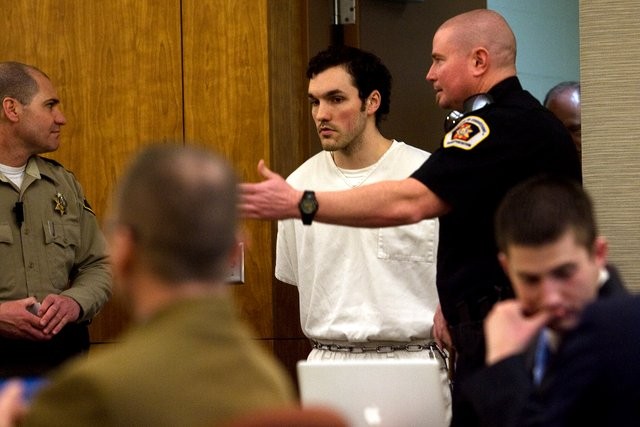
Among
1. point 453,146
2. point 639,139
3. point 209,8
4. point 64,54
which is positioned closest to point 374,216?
point 453,146

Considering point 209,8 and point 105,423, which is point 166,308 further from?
point 209,8

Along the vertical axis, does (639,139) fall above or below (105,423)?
above

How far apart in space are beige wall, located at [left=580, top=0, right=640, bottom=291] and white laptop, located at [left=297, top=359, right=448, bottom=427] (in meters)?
1.33

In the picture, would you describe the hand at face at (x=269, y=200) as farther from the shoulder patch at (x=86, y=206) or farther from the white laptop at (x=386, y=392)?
the shoulder patch at (x=86, y=206)

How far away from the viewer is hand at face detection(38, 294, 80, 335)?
4461mm

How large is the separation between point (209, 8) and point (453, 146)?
6.14 ft

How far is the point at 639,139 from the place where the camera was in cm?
371

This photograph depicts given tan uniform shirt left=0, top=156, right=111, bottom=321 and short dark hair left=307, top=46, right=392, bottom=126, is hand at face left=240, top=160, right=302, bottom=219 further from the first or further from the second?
tan uniform shirt left=0, top=156, right=111, bottom=321

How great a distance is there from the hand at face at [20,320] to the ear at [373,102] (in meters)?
1.40

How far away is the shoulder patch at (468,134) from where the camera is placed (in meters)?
3.35

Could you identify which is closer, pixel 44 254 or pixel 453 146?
pixel 453 146

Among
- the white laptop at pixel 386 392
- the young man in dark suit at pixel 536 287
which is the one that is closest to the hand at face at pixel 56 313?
the white laptop at pixel 386 392

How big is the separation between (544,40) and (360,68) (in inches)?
92.2

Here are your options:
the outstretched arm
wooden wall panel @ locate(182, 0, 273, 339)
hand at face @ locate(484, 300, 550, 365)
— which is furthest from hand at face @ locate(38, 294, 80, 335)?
hand at face @ locate(484, 300, 550, 365)
